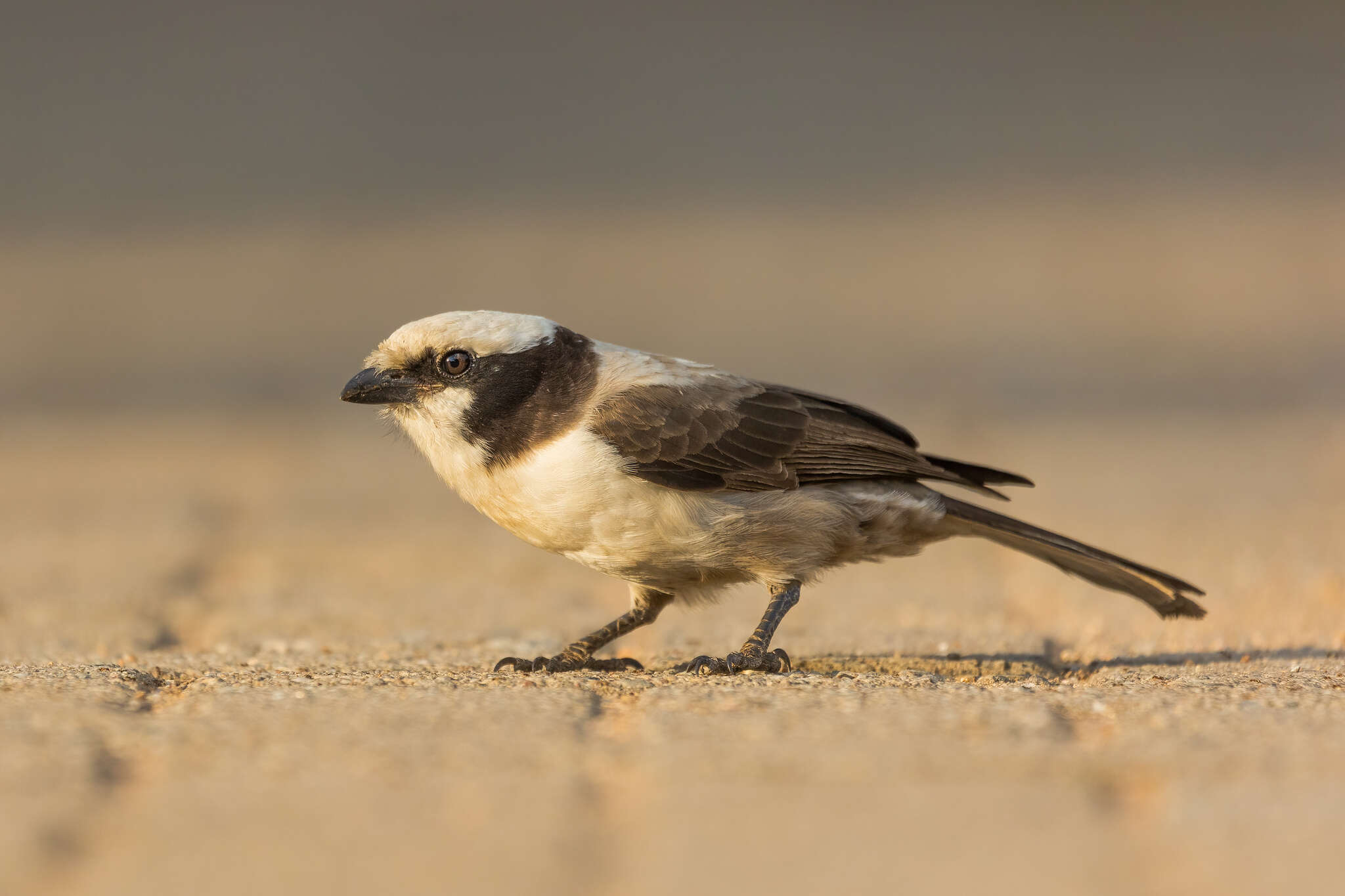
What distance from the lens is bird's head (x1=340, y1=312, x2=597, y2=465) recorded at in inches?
164

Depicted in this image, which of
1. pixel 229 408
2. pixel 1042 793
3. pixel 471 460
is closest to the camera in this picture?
pixel 1042 793

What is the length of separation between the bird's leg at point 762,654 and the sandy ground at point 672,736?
177 mm

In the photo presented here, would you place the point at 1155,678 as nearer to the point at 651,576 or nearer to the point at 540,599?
the point at 651,576

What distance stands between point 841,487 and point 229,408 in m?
5.70

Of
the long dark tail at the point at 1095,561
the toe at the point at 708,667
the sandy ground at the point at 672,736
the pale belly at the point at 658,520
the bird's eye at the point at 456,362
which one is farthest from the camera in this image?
the long dark tail at the point at 1095,561

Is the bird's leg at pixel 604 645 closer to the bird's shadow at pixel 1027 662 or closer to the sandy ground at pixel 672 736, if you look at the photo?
the sandy ground at pixel 672 736

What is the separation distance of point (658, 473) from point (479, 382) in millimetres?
615

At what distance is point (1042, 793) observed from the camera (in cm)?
234

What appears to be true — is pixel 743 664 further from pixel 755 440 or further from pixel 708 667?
pixel 755 440

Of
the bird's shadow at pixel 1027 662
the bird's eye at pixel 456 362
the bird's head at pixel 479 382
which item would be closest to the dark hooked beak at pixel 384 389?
the bird's head at pixel 479 382

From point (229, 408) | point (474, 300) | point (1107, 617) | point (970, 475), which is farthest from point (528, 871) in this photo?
point (474, 300)

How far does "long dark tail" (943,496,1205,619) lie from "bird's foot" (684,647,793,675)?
982 mm

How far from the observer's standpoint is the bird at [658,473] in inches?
160

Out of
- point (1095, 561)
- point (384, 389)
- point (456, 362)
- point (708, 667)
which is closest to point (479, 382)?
point (456, 362)
